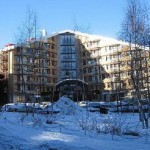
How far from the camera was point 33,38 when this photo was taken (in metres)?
37.1

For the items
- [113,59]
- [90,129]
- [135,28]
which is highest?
[113,59]

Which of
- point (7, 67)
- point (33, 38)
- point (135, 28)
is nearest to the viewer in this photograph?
point (135, 28)

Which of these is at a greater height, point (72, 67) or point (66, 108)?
point (72, 67)

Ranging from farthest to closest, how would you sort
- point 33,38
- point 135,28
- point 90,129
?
point 33,38, point 135,28, point 90,129

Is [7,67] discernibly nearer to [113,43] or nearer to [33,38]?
[113,43]

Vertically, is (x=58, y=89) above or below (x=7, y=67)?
below

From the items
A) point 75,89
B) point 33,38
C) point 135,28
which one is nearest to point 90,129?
point 135,28

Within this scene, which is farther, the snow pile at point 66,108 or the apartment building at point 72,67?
the apartment building at point 72,67

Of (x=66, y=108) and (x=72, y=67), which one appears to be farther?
(x=72, y=67)

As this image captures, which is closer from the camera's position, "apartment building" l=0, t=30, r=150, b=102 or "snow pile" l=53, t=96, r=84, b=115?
"snow pile" l=53, t=96, r=84, b=115

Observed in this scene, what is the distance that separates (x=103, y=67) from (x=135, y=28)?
213 ft

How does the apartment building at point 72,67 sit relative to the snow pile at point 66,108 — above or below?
above

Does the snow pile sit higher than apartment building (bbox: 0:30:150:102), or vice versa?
apartment building (bbox: 0:30:150:102)

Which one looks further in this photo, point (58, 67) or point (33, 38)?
point (58, 67)
